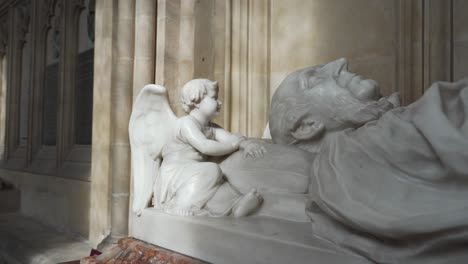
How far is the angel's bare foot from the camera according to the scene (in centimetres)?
177

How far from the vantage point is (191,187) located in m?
1.86

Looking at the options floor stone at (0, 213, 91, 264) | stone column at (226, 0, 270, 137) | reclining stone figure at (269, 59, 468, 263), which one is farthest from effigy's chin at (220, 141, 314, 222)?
floor stone at (0, 213, 91, 264)

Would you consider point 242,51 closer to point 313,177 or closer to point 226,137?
point 226,137

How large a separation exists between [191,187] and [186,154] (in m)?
0.26

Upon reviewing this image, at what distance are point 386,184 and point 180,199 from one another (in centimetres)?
96

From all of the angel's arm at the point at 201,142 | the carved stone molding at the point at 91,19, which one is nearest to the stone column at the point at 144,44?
the angel's arm at the point at 201,142

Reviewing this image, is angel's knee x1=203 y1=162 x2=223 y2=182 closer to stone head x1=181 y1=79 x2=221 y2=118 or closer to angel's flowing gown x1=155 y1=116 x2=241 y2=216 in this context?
angel's flowing gown x1=155 y1=116 x2=241 y2=216

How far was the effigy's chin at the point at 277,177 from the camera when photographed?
5.72ft

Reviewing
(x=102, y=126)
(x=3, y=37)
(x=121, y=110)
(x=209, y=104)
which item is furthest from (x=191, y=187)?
(x=3, y=37)

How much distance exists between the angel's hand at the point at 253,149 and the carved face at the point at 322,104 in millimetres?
141

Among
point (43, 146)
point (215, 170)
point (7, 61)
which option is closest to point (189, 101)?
point (215, 170)

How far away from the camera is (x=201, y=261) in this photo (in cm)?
165

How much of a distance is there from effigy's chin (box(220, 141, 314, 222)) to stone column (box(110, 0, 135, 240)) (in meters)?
1.75

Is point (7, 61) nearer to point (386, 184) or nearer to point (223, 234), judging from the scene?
point (223, 234)
